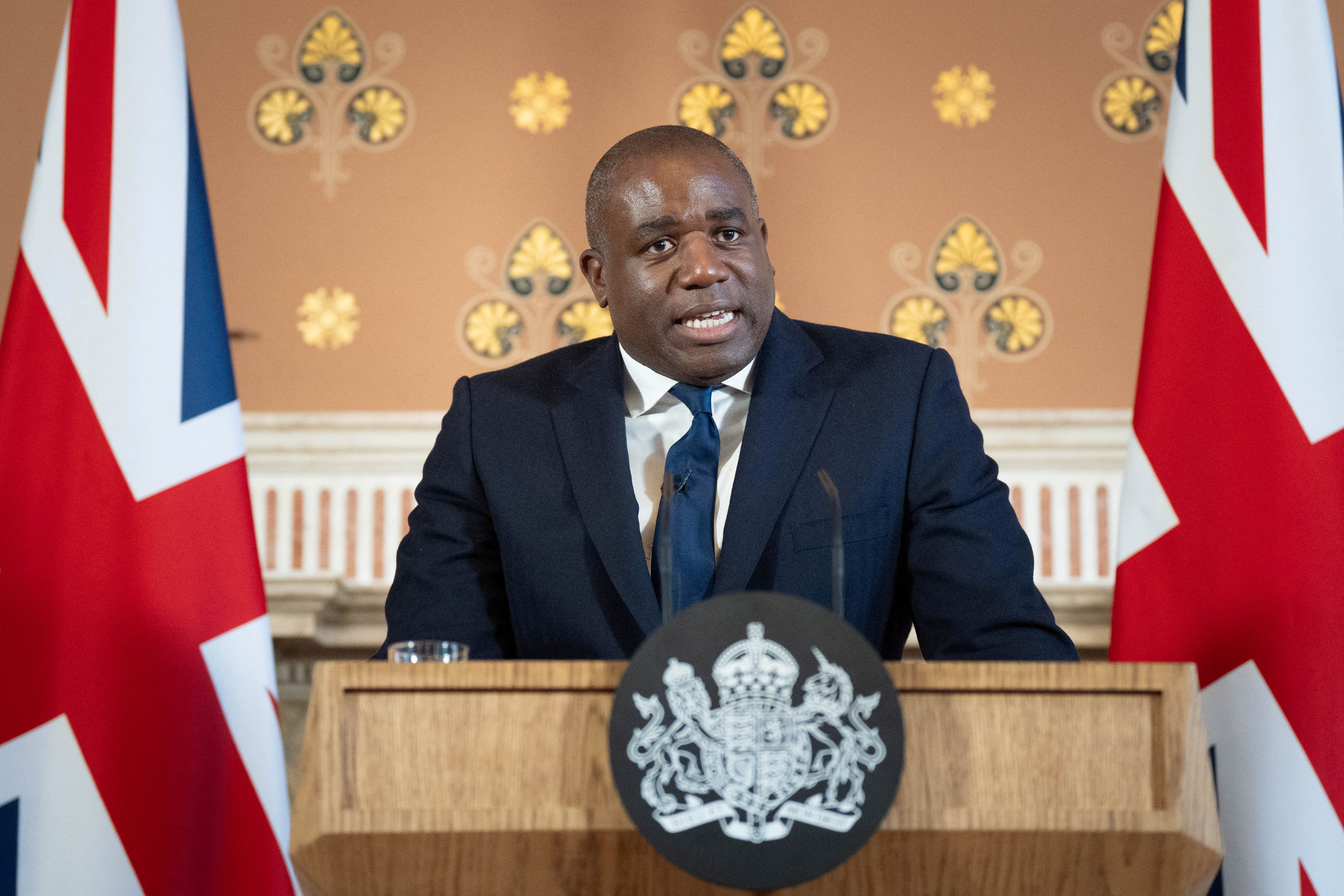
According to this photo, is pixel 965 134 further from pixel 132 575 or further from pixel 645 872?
pixel 645 872

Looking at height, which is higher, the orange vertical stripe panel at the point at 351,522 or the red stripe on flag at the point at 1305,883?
the orange vertical stripe panel at the point at 351,522

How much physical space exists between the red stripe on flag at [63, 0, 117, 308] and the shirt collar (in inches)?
26.1

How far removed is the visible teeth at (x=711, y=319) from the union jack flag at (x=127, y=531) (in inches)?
25.5

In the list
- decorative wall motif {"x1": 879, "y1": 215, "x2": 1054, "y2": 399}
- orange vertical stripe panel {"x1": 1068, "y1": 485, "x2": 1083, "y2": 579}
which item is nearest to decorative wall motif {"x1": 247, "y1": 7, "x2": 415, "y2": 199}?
decorative wall motif {"x1": 879, "y1": 215, "x2": 1054, "y2": 399}

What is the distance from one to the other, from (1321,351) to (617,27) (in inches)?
49.2

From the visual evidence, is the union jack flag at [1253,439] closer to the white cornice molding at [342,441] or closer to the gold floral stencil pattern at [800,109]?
the gold floral stencil pattern at [800,109]

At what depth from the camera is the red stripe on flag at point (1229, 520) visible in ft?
4.80

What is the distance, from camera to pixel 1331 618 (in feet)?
4.79

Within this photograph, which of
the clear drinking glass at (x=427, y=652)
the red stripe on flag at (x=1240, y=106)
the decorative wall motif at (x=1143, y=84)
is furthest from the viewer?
the decorative wall motif at (x=1143, y=84)

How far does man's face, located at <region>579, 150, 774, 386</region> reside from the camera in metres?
1.38

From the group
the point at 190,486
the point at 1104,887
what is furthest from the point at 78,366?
the point at 1104,887

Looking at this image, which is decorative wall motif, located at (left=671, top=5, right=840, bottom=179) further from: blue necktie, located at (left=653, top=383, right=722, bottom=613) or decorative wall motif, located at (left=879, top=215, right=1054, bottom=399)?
blue necktie, located at (left=653, top=383, right=722, bottom=613)

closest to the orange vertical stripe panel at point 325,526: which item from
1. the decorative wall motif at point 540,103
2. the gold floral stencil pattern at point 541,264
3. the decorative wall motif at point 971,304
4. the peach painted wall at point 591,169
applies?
the peach painted wall at point 591,169

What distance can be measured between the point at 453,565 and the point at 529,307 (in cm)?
89
